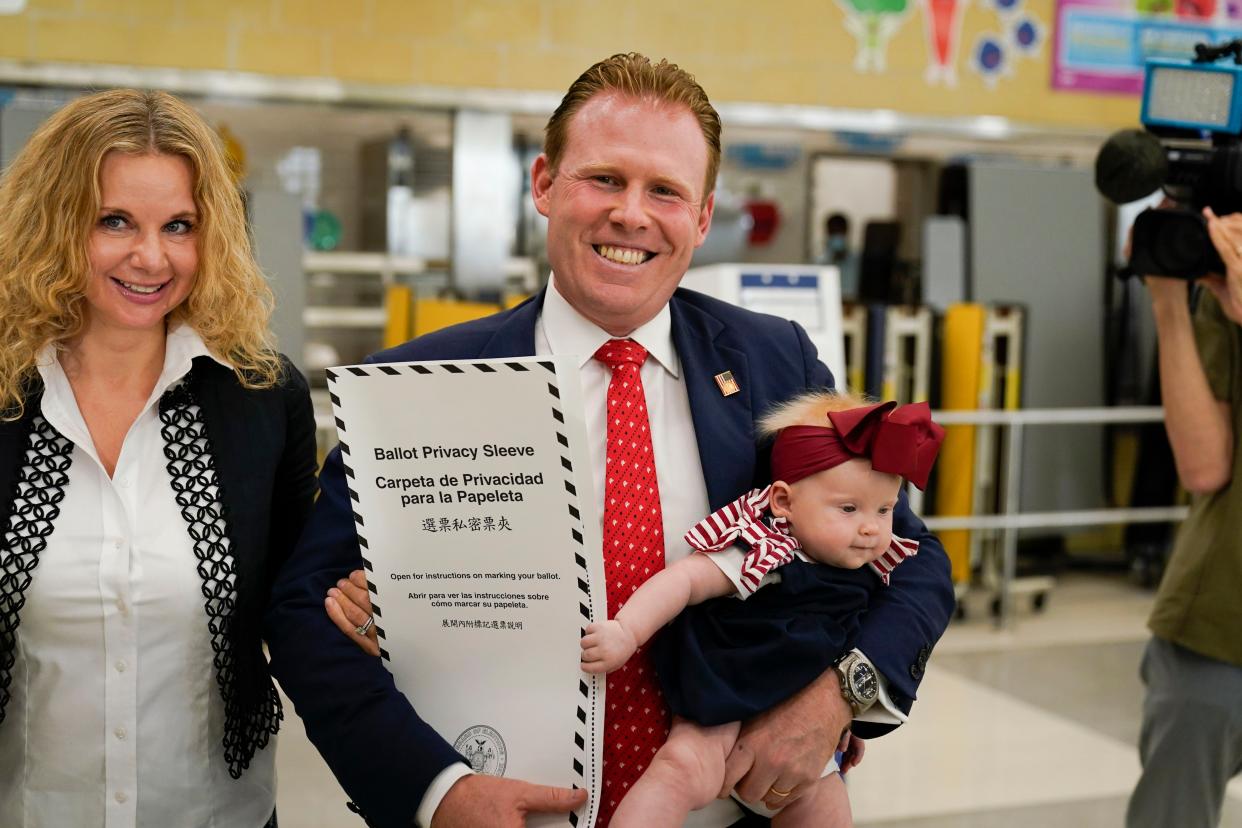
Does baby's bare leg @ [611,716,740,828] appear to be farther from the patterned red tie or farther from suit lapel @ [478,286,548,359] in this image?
suit lapel @ [478,286,548,359]

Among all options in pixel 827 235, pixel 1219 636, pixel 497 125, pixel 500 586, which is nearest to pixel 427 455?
pixel 500 586

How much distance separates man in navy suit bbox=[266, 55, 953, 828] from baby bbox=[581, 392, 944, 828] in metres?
0.05

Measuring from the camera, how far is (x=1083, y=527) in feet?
23.6

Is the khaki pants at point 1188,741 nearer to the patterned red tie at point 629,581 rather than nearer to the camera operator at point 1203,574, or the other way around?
the camera operator at point 1203,574

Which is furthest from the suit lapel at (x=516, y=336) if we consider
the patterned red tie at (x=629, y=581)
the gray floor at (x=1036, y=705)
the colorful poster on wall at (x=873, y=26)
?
the colorful poster on wall at (x=873, y=26)

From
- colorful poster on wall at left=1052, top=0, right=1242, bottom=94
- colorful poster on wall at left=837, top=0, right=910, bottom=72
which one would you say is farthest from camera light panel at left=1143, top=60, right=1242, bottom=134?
colorful poster on wall at left=1052, top=0, right=1242, bottom=94

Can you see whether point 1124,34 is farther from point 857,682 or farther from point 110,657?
point 110,657

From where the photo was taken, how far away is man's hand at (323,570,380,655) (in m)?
1.62

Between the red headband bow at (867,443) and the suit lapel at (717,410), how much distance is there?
0.06 m

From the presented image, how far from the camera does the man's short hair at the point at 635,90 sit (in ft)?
5.51

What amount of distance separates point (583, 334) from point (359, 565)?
0.44 m

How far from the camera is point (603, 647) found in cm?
153

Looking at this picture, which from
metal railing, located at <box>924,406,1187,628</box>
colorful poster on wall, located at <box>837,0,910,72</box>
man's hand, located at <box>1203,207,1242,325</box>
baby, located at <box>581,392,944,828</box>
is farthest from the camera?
colorful poster on wall, located at <box>837,0,910,72</box>

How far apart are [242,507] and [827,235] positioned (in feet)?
18.0
